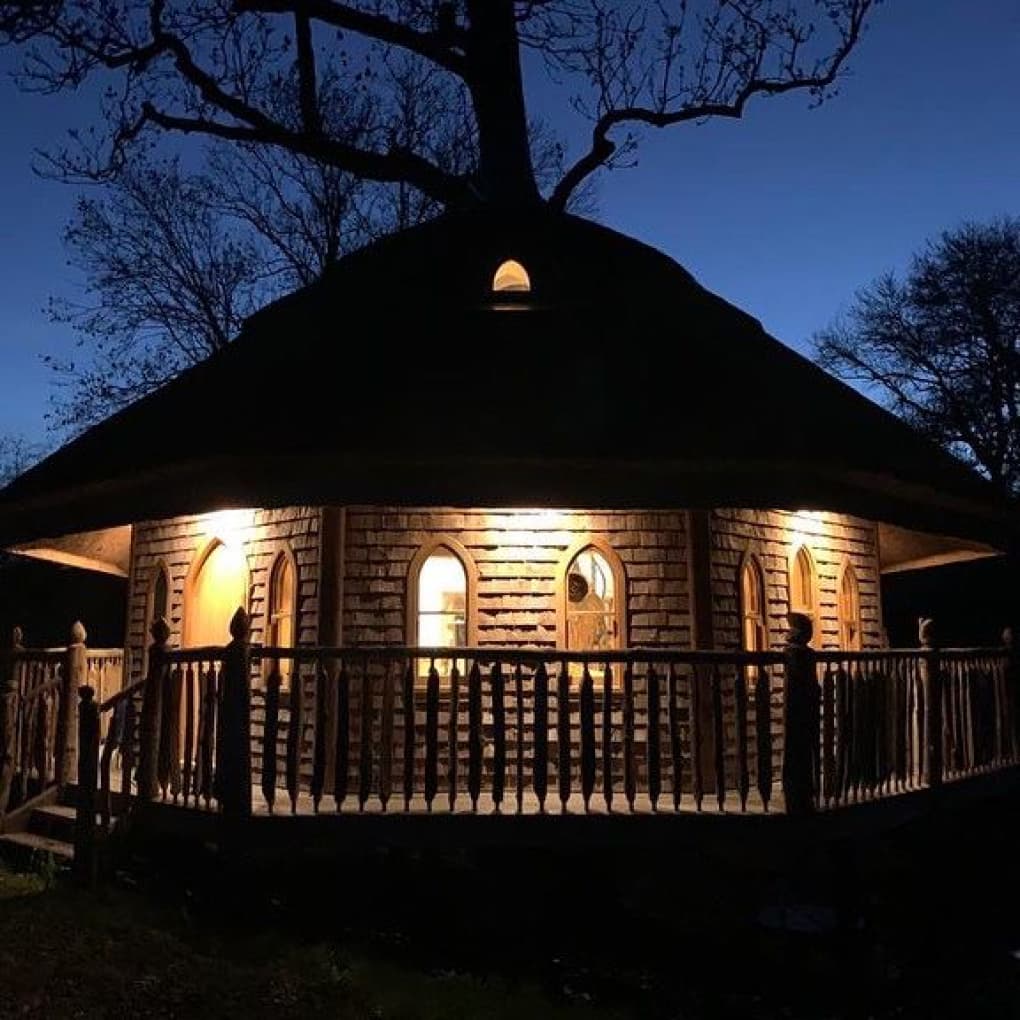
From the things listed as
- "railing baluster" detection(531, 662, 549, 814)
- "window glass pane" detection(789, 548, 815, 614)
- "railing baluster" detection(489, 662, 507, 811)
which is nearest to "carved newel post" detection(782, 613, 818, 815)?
"railing baluster" detection(531, 662, 549, 814)

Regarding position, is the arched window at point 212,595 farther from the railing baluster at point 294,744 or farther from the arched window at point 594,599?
the railing baluster at point 294,744

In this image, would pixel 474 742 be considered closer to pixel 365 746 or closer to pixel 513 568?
pixel 365 746

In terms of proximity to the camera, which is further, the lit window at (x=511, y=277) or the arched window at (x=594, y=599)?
the lit window at (x=511, y=277)

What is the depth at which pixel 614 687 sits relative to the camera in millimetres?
11461

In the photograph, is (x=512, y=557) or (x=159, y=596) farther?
(x=159, y=596)

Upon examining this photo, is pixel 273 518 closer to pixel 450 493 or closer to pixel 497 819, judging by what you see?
pixel 450 493

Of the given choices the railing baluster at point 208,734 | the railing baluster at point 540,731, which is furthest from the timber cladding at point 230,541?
the railing baluster at point 540,731

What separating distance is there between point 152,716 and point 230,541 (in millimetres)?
3503

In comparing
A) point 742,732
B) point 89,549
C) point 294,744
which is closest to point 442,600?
point 294,744

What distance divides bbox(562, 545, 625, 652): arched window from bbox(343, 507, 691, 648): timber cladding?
3.7 inches

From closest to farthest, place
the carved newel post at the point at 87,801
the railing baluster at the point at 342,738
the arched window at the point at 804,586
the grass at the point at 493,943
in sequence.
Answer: the grass at the point at 493,943 < the railing baluster at the point at 342,738 < the carved newel post at the point at 87,801 < the arched window at the point at 804,586

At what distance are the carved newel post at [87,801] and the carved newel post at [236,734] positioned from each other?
1.60 meters

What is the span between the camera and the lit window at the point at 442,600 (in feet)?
39.2

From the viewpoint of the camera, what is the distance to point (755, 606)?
12.5 meters
